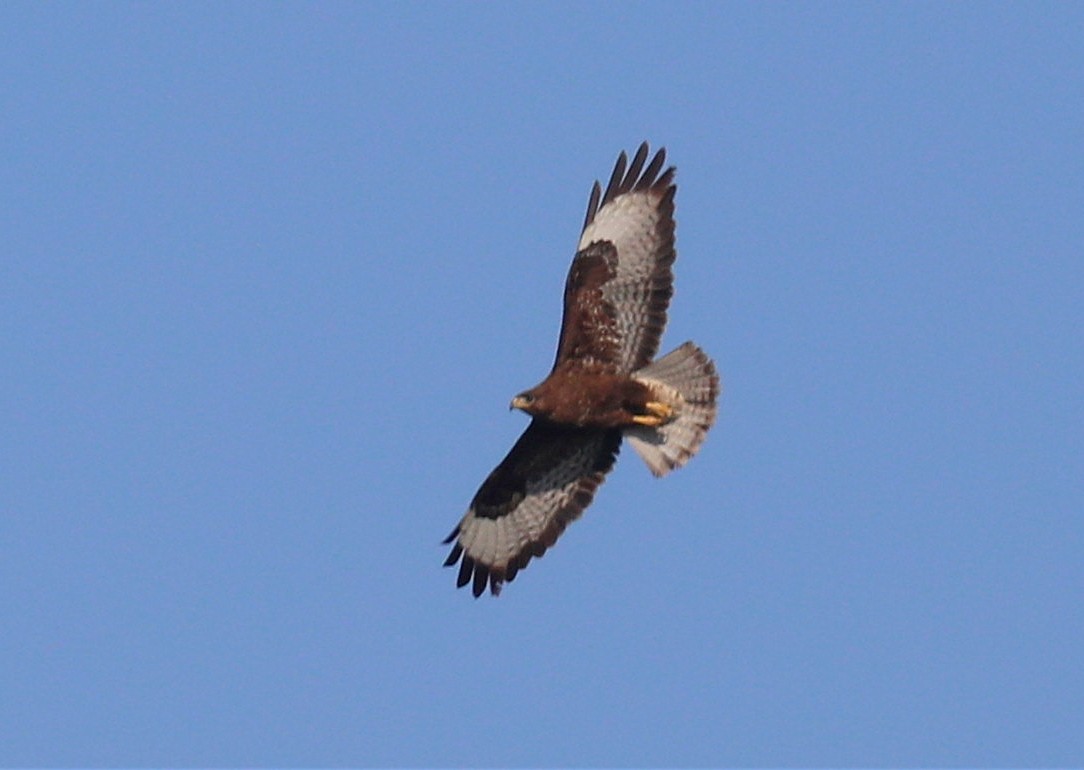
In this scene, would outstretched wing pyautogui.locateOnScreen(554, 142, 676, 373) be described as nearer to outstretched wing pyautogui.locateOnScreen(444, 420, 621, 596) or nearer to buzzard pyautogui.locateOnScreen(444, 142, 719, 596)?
buzzard pyautogui.locateOnScreen(444, 142, 719, 596)

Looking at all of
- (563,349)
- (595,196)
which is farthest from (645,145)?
(563,349)

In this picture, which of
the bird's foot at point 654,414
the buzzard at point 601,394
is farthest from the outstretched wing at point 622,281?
the bird's foot at point 654,414

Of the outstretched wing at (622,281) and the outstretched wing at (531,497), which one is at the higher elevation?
the outstretched wing at (622,281)

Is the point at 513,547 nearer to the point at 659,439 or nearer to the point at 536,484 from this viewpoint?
the point at 536,484

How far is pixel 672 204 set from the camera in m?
15.5

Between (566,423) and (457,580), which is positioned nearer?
(566,423)

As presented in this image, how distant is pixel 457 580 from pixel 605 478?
146 cm

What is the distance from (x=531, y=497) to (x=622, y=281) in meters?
1.93

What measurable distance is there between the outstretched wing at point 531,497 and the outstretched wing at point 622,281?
82 centimetres

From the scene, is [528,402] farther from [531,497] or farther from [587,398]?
[531,497]

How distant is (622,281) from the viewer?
15.2 meters

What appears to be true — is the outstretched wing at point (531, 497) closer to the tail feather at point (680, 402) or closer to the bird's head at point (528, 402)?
the tail feather at point (680, 402)

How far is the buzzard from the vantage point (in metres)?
15.0

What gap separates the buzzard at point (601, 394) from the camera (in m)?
15.0
